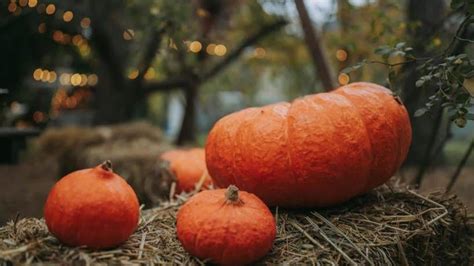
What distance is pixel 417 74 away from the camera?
A: 381cm

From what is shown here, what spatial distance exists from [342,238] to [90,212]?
0.99 m

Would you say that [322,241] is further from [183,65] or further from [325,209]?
[183,65]

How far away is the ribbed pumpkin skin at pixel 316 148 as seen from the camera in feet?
7.08

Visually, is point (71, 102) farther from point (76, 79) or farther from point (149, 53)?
point (149, 53)

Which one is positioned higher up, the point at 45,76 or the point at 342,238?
the point at 342,238

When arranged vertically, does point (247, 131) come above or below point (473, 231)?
above

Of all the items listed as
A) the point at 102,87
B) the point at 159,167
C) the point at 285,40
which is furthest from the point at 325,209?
the point at 285,40

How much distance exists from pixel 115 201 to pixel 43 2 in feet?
9.57

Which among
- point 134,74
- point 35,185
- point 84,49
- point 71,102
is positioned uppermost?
point 84,49

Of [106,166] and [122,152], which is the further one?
[122,152]

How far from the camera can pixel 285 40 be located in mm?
10648

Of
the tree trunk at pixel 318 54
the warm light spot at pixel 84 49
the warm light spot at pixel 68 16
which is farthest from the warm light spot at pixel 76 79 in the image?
the tree trunk at pixel 318 54

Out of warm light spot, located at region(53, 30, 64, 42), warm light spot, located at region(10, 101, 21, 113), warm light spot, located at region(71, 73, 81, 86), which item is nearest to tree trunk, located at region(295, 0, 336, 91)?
warm light spot, located at region(10, 101, 21, 113)


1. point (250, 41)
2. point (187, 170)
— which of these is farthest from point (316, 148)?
point (250, 41)
